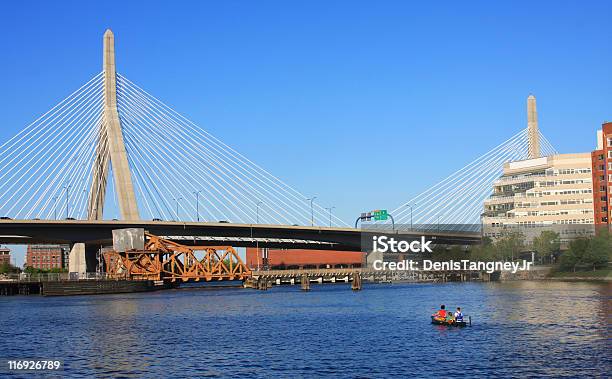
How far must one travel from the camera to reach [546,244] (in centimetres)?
18600

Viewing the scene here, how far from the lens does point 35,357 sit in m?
61.2

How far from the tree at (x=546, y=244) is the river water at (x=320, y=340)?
74564 mm

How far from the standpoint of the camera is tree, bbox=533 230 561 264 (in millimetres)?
186250

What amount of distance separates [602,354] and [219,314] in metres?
53.9

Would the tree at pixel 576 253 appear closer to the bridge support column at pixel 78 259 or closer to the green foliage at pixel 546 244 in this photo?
the green foliage at pixel 546 244

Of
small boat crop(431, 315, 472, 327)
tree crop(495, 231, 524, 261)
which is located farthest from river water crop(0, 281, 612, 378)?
tree crop(495, 231, 524, 261)

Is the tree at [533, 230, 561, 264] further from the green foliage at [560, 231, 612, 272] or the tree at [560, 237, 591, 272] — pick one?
the tree at [560, 237, 591, 272]

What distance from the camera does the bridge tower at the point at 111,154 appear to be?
141 metres

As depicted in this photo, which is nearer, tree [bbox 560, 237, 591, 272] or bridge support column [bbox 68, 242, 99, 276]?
tree [bbox 560, 237, 591, 272]

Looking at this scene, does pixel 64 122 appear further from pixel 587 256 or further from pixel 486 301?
pixel 587 256

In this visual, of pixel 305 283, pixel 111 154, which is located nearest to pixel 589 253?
pixel 305 283

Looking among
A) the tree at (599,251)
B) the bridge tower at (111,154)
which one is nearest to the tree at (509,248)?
the tree at (599,251)

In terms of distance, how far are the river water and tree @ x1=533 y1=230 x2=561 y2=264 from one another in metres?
74.6

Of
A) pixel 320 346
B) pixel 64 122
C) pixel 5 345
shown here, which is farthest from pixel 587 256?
pixel 5 345
